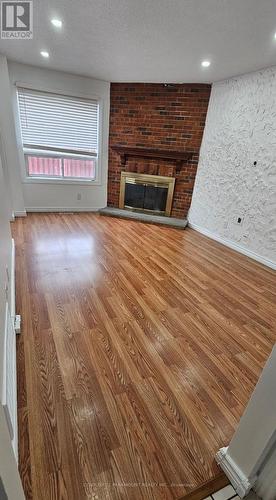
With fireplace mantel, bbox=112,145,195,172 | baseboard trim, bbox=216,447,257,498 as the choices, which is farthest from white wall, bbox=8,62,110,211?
baseboard trim, bbox=216,447,257,498

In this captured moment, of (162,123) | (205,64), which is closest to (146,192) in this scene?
(162,123)

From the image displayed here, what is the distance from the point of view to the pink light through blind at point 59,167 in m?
4.16

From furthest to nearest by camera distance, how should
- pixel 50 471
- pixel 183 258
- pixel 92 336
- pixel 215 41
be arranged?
pixel 183 258 < pixel 215 41 < pixel 92 336 < pixel 50 471

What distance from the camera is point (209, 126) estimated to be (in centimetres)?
386

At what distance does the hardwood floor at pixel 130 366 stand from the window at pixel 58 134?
2.07 m

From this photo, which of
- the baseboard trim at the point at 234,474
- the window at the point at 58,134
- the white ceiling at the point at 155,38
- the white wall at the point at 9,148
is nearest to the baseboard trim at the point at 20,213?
the white wall at the point at 9,148

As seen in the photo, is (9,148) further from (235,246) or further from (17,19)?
(235,246)

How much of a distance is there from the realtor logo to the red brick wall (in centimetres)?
193

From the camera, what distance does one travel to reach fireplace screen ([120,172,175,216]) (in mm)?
4480

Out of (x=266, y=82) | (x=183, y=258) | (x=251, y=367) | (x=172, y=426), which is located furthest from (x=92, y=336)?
(x=266, y=82)

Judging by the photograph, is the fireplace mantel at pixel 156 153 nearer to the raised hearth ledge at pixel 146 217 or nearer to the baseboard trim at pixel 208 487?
the raised hearth ledge at pixel 146 217

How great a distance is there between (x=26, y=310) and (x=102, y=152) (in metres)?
3.60

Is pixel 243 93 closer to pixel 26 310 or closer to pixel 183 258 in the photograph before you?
pixel 183 258

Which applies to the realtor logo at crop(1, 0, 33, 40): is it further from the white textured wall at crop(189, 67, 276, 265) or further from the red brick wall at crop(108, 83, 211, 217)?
the white textured wall at crop(189, 67, 276, 265)
